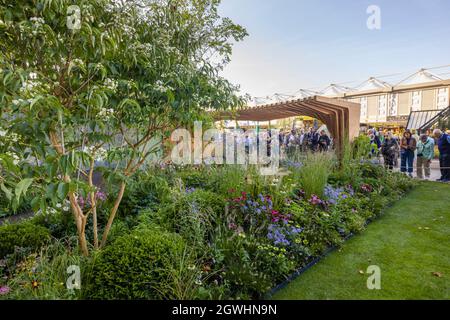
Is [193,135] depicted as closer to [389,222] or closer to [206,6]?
[206,6]

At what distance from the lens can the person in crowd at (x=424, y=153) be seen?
752 cm

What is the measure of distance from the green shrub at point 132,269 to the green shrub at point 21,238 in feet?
3.18

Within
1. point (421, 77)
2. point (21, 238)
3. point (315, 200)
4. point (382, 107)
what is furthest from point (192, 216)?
point (382, 107)

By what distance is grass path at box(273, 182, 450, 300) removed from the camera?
92.6 inches

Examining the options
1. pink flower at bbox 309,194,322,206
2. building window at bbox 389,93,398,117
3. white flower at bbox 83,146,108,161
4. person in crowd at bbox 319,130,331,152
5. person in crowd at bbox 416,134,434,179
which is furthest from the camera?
building window at bbox 389,93,398,117

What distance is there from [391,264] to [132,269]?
2.88 metres

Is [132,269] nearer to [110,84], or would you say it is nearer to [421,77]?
[110,84]

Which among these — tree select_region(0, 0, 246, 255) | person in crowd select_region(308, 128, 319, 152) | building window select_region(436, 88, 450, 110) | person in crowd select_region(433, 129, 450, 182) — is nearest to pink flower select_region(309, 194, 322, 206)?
tree select_region(0, 0, 246, 255)

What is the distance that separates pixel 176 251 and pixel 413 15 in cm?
760

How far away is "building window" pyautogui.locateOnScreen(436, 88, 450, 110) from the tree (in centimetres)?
2027

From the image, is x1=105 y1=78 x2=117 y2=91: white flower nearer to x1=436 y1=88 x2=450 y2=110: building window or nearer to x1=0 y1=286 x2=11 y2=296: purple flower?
x1=0 y1=286 x2=11 y2=296: purple flower

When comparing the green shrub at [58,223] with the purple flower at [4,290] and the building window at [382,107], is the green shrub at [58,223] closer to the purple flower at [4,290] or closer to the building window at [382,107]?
the purple flower at [4,290]

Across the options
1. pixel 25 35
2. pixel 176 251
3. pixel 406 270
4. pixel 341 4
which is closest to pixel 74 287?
pixel 176 251
